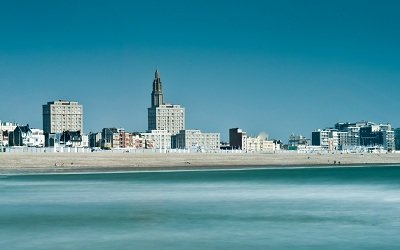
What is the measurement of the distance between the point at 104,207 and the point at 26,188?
1527 centimetres

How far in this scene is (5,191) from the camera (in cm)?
4825

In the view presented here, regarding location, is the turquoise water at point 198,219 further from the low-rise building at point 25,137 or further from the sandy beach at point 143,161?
the low-rise building at point 25,137

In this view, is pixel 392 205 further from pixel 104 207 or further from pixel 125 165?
pixel 125 165

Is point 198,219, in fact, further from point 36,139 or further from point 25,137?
point 36,139

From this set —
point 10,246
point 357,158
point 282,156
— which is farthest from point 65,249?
point 357,158

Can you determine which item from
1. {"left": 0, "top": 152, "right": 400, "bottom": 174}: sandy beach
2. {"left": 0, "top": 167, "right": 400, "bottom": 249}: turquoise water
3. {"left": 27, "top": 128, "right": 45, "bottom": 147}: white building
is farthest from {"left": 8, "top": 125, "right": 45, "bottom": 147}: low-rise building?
{"left": 0, "top": 167, "right": 400, "bottom": 249}: turquoise water

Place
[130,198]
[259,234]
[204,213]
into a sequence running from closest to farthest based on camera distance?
1. [259,234]
2. [204,213]
3. [130,198]

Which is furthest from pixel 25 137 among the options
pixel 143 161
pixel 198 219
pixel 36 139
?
pixel 198 219

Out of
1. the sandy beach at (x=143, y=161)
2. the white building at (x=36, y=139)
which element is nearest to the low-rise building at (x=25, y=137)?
the white building at (x=36, y=139)

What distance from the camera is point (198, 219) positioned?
3234 centimetres

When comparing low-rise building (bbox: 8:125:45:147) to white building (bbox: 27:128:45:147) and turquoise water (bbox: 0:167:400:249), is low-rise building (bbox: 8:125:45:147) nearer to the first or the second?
white building (bbox: 27:128:45:147)

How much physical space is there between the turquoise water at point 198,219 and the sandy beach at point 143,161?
3870cm

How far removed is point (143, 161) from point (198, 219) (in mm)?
72873

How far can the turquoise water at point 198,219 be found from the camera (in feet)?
84.3
